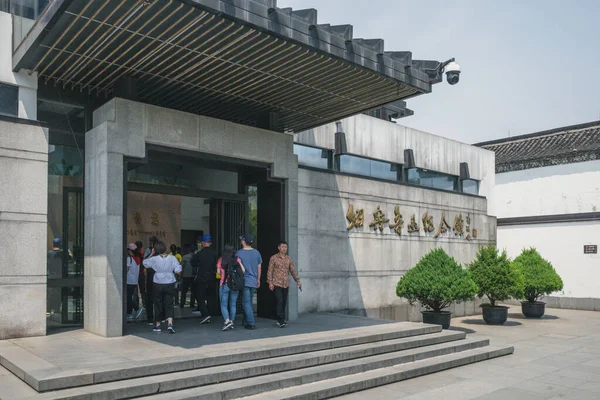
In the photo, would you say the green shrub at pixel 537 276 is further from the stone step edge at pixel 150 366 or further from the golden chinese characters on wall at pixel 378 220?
the stone step edge at pixel 150 366

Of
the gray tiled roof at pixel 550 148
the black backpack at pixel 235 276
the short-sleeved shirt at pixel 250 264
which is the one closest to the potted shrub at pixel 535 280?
the gray tiled roof at pixel 550 148

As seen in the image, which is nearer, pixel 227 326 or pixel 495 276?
pixel 227 326

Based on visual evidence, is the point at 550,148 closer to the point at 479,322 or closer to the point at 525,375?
the point at 479,322

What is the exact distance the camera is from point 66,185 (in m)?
10.0

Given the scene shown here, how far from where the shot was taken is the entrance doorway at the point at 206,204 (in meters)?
11.6

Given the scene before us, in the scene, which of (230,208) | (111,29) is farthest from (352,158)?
(111,29)

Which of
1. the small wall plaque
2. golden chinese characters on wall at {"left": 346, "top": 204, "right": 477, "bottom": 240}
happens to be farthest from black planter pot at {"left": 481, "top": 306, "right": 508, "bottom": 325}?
the small wall plaque

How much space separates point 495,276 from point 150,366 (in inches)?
400

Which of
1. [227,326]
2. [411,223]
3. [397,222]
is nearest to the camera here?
[227,326]

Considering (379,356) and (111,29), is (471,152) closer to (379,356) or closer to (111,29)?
(379,356)

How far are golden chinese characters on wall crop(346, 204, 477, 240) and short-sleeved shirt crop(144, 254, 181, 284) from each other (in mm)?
6141

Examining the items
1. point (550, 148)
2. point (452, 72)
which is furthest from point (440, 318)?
point (550, 148)

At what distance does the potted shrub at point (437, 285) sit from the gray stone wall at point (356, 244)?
1.80 meters

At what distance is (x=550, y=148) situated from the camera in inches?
909
